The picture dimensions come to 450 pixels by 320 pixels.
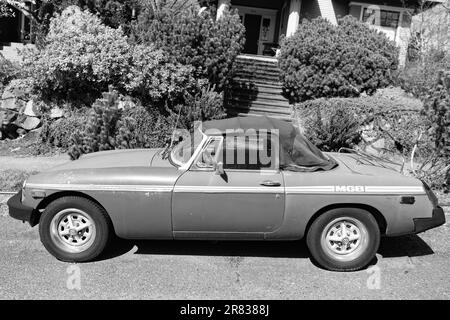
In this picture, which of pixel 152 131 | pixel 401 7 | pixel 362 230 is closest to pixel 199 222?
pixel 362 230

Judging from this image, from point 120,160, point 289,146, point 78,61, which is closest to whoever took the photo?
point 289,146

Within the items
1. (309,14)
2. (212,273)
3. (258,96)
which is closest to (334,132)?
(258,96)

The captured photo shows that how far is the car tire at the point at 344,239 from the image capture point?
4.67 meters

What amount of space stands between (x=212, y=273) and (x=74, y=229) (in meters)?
1.44

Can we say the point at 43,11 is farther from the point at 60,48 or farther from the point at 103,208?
the point at 103,208

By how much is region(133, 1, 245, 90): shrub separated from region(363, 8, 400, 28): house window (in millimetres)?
8298

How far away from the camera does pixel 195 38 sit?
10484 millimetres

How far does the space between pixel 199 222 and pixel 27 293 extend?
1655mm

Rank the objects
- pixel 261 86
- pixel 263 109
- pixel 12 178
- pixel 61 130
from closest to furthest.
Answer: pixel 12 178
pixel 61 130
pixel 263 109
pixel 261 86

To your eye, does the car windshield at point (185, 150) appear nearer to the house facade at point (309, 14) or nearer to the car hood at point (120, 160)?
the car hood at point (120, 160)

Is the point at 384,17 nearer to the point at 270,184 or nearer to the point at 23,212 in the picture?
the point at 270,184

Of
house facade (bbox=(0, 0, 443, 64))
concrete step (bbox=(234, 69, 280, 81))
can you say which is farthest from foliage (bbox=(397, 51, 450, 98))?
concrete step (bbox=(234, 69, 280, 81))

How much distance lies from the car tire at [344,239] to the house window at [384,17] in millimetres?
14421

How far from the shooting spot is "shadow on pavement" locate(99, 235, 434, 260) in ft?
16.7
